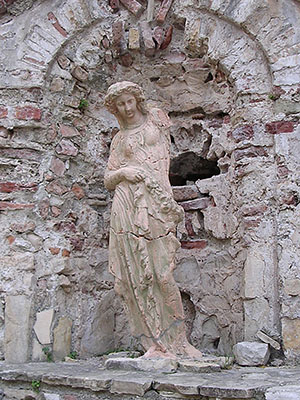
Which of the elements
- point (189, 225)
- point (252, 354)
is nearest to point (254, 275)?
point (252, 354)

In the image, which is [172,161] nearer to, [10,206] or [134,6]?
[134,6]

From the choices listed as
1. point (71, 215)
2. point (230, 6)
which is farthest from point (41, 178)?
point (230, 6)

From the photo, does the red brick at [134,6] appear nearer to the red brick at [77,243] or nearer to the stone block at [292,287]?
the red brick at [77,243]

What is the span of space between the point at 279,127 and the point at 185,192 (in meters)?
1.05

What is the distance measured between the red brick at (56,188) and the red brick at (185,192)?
998mm

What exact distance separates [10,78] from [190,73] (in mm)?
1622

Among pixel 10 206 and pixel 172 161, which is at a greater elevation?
pixel 172 161

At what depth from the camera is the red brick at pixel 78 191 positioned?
4.84 meters

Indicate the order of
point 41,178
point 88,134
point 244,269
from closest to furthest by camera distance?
point 244,269 → point 41,178 → point 88,134

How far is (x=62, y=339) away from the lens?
14.5 ft

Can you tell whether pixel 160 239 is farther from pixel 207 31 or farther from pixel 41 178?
pixel 207 31

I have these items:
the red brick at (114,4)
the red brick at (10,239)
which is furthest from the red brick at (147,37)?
the red brick at (10,239)

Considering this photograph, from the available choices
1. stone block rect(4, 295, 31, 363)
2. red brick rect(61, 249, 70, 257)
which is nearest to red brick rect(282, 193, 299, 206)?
red brick rect(61, 249, 70, 257)

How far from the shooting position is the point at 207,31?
4.80 m
